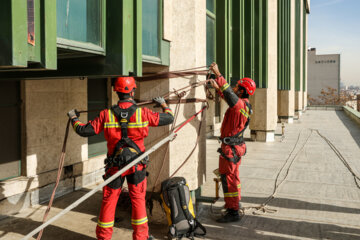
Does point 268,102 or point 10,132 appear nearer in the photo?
point 10,132

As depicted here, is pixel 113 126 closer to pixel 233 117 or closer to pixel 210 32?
pixel 233 117

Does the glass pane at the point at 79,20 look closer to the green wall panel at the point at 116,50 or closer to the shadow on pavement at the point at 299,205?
the green wall panel at the point at 116,50

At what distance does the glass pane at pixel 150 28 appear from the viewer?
4832 mm

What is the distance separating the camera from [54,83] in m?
6.70

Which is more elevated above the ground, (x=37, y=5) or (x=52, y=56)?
(x=37, y=5)

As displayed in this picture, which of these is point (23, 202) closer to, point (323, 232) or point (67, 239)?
point (67, 239)

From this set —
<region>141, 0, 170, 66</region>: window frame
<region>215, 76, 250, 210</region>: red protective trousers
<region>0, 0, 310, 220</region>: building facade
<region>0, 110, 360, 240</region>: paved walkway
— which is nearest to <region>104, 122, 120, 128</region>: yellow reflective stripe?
Answer: <region>0, 0, 310, 220</region>: building facade

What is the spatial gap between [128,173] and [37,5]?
224cm

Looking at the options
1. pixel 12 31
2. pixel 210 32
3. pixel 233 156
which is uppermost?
pixel 210 32

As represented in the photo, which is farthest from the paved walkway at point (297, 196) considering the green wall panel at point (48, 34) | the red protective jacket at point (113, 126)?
the green wall panel at point (48, 34)

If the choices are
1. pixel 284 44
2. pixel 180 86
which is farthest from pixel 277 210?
pixel 284 44

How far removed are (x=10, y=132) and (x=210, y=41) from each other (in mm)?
4714

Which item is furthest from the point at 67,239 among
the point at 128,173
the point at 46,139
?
the point at 46,139

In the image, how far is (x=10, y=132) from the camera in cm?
589
